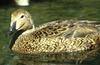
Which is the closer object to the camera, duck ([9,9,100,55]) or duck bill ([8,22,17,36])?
duck bill ([8,22,17,36])

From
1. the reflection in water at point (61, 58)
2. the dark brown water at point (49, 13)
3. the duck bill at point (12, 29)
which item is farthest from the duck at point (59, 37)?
the dark brown water at point (49, 13)

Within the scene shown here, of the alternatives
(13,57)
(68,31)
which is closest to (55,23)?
(68,31)

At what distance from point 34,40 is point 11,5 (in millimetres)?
5428

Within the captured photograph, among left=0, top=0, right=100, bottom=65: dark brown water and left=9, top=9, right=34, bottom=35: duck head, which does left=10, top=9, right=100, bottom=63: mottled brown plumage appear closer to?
left=9, top=9, right=34, bottom=35: duck head

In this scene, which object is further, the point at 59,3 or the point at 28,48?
the point at 59,3

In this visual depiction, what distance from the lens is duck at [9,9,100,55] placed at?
13305 mm

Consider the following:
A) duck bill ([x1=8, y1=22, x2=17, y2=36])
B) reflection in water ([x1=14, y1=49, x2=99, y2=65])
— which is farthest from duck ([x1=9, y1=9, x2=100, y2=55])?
reflection in water ([x1=14, y1=49, x2=99, y2=65])

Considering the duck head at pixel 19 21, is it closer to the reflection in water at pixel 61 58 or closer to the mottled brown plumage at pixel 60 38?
the mottled brown plumage at pixel 60 38

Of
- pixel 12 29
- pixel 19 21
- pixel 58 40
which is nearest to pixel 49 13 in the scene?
pixel 19 21

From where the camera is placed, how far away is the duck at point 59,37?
13305 mm

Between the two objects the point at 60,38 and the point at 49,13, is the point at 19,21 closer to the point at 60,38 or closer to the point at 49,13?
the point at 60,38

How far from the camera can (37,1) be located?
1886 cm

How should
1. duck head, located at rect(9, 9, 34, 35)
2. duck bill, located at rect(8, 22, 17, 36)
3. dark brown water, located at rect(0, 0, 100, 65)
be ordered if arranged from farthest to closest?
duck head, located at rect(9, 9, 34, 35)
duck bill, located at rect(8, 22, 17, 36)
dark brown water, located at rect(0, 0, 100, 65)

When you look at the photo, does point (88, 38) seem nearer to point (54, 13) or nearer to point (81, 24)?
point (81, 24)
